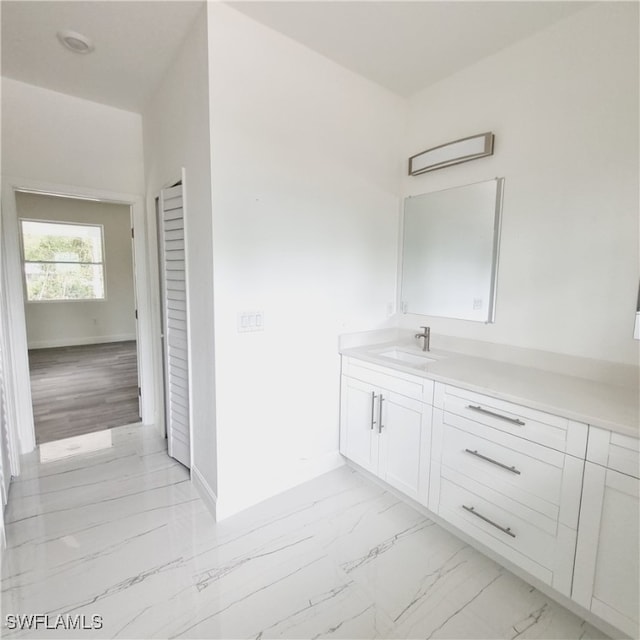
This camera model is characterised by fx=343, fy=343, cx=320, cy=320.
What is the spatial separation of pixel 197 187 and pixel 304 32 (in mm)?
1058

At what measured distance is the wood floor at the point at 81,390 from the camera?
10.6ft

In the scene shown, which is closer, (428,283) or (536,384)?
(536,384)

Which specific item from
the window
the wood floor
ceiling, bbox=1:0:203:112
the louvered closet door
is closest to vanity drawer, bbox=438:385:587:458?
the louvered closet door

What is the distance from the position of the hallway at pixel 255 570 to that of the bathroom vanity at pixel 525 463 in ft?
0.59

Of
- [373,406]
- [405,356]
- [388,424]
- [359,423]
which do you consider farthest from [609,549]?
[405,356]

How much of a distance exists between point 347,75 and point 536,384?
2.22 m

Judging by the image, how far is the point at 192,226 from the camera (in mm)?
2070

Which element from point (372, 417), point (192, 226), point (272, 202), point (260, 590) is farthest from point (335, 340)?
point (260, 590)

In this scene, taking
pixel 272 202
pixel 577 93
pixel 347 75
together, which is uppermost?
pixel 347 75

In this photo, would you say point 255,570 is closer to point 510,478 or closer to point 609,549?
point 510,478

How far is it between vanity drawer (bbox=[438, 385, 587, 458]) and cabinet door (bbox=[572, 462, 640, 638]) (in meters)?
0.11

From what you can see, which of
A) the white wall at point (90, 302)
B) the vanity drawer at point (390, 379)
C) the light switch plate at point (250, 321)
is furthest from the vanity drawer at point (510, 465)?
the white wall at point (90, 302)

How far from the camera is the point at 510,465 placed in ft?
5.19

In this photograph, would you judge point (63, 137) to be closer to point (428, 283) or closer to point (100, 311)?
point (428, 283)
